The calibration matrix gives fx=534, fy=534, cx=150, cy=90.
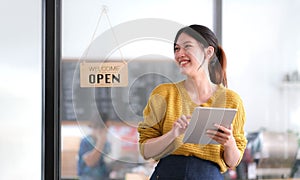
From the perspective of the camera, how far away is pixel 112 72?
211 cm

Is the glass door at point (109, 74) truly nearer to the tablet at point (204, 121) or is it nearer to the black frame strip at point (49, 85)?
the black frame strip at point (49, 85)

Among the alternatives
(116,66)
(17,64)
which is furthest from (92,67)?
(17,64)

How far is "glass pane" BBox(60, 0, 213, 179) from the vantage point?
80.4 inches

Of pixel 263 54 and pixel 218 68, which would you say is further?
pixel 263 54

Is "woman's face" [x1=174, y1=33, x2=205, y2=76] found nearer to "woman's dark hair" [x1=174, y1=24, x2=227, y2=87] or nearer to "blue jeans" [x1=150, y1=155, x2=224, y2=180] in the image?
"woman's dark hair" [x1=174, y1=24, x2=227, y2=87]

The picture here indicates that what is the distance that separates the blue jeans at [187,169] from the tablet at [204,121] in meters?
0.07

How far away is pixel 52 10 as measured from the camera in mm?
2256

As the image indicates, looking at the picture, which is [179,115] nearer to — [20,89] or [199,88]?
[199,88]

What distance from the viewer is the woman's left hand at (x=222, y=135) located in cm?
170

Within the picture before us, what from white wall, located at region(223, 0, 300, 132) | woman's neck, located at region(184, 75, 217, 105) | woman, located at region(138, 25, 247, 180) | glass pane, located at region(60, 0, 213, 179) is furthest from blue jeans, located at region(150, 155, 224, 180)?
white wall, located at region(223, 0, 300, 132)

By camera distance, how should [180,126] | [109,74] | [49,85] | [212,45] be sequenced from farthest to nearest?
[49,85] < [109,74] < [212,45] < [180,126]

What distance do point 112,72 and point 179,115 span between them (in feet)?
1.49

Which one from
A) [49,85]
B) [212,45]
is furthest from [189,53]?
[49,85]

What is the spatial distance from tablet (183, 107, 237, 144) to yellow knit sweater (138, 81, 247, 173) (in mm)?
23
